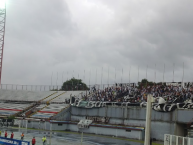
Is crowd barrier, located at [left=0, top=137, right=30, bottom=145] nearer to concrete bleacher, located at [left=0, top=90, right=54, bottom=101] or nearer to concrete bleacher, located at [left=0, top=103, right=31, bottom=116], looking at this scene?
concrete bleacher, located at [left=0, top=103, right=31, bottom=116]

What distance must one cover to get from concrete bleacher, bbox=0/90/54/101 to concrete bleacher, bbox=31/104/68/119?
12.0 m

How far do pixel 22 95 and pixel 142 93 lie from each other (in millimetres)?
43452

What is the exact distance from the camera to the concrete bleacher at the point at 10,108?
222ft

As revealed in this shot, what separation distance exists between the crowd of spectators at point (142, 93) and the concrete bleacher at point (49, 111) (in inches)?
285

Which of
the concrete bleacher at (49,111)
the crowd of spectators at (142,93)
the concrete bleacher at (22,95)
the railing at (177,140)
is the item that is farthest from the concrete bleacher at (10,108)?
the railing at (177,140)

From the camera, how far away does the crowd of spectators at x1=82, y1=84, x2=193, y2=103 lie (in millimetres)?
47000

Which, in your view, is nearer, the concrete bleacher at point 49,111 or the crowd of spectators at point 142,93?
the crowd of spectators at point 142,93

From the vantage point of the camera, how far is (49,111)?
6431 cm

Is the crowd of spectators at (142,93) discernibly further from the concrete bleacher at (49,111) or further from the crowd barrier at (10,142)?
the crowd barrier at (10,142)

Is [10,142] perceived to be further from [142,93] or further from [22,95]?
[22,95]

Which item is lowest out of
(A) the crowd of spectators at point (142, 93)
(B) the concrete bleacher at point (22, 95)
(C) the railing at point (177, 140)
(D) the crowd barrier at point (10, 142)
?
(D) the crowd barrier at point (10, 142)

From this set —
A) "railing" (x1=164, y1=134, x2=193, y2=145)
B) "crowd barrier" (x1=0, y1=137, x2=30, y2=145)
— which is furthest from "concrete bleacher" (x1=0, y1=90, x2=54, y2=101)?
"railing" (x1=164, y1=134, x2=193, y2=145)

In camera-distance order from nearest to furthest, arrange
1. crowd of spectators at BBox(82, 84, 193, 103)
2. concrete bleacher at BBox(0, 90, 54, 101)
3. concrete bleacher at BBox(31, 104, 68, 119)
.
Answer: crowd of spectators at BBox(82, 84, 193, 103) < concrete bleacher at BBox(31, 104, 68, 119) < concrete bleacher at BBox(0, 90, 54, 101)

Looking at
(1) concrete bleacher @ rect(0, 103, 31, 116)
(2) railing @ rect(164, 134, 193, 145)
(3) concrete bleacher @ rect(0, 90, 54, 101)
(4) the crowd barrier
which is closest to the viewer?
(2) railing @ rect(164, 134, 193, 145)
